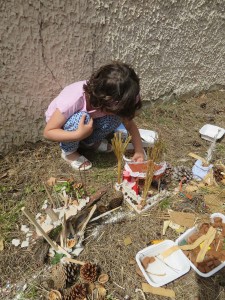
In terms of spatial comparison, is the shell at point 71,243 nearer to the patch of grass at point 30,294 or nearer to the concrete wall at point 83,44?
the patch of grass at point 30,294

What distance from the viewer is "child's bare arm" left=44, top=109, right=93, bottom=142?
69.2 inches

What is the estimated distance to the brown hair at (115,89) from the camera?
5.29 ft

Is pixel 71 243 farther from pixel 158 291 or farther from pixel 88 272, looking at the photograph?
pixel 158 291

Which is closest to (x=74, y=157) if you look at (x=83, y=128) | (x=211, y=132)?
(x=83, y=128)

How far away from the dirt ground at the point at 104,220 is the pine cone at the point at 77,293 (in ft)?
0.41

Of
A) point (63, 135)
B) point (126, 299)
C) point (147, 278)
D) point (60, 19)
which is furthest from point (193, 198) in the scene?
point (60, 19)

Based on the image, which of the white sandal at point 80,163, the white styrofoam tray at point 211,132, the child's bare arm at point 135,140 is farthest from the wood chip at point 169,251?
the white styrofoam tray at point 211,132

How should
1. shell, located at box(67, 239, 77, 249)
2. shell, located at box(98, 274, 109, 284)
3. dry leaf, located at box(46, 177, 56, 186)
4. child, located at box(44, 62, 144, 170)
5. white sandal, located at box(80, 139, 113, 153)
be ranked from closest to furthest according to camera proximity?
shell, located at box(98, 274, 109, 284) < shell, located at box(67, 239, 77, 249) < child, located at box(44, 62, 144, 170) < dry leaf, located at box(46, 177, 56, 186) < white sandal, located at box(80, 139, 113, 153)

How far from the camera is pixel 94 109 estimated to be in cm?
184

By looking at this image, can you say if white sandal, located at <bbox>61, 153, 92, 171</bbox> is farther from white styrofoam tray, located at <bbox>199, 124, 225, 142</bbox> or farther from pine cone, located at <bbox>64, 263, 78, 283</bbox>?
white styrofoam tray, located at <bbox>199, 124, 225, 142</bbox>

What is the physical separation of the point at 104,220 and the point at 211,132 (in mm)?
1347

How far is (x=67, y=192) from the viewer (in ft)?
5.87

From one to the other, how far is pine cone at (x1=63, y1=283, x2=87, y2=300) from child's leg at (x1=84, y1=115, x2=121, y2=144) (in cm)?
102

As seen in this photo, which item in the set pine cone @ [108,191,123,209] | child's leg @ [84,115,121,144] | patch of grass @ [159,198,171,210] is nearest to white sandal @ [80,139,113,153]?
child's leg @ [84,115,121,144]
